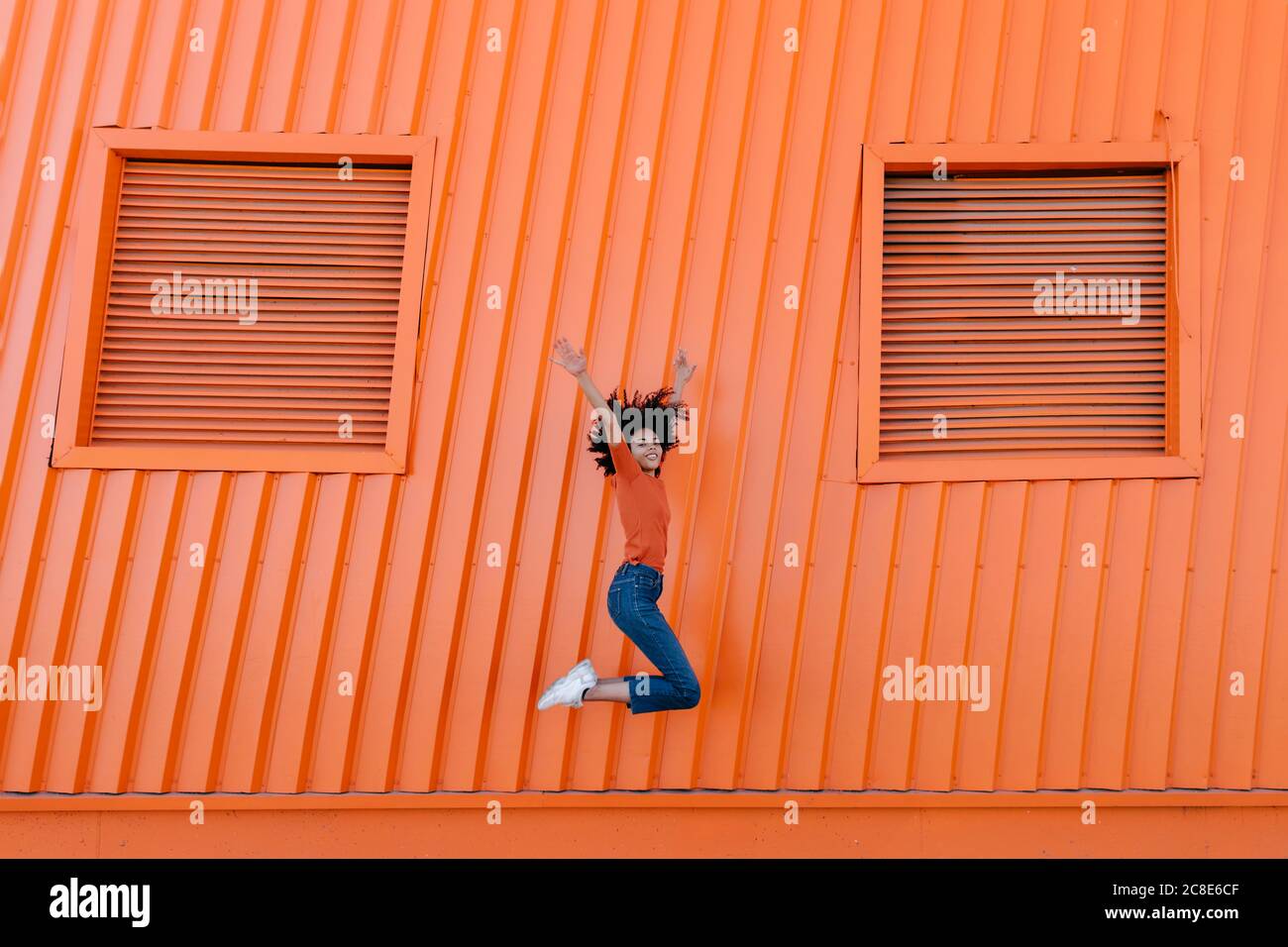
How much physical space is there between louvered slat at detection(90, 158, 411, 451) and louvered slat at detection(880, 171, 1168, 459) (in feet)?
7.41

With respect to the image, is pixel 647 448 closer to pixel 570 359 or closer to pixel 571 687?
pixel 570 359

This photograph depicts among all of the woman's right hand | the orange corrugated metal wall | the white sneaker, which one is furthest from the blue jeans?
the woman's right hand

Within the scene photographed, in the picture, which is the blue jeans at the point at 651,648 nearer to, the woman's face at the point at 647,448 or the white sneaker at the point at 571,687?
the white sneaker at the point at 571,687

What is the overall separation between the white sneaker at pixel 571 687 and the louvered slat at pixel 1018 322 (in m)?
1.61

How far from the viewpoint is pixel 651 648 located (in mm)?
3592

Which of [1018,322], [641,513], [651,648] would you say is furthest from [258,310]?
[1018,322]

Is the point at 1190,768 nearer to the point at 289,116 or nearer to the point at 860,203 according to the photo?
the point at 860,203

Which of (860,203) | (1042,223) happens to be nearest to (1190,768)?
(1042,223)

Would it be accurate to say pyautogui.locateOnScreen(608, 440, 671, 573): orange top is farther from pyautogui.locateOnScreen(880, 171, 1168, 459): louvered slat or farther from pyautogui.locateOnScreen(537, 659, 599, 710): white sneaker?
pyautogui.locateOnScreen(880, 171, 1168, 459): louvered slat

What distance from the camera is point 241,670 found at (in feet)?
12.6

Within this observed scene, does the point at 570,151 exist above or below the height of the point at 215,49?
below

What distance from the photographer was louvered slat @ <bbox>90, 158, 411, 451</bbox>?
4.05 metres
